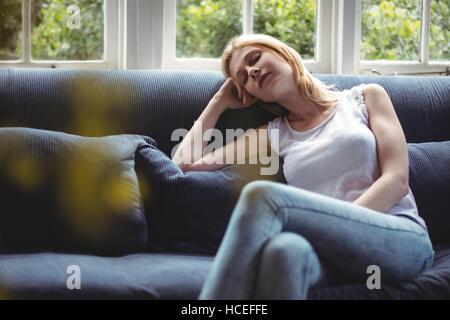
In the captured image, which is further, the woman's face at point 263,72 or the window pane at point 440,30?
the window pane at point 440,30

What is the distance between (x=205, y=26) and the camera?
2.42 meters

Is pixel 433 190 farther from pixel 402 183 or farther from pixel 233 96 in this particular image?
pixel 233 96

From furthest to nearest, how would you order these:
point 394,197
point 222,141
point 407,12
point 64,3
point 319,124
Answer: point 407,12 → point 64,3 → point 222,141 → point 319,124 → point 394,197

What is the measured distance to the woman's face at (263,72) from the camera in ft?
5.70

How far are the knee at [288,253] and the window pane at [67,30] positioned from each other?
1.51m

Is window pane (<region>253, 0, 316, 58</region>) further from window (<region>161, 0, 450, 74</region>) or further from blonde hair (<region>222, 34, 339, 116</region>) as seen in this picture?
blonde hair (<region>222, 34, 339, 116</region>)

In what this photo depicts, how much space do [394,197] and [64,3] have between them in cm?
156

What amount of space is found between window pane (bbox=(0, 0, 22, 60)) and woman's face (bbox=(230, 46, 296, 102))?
1019 mm

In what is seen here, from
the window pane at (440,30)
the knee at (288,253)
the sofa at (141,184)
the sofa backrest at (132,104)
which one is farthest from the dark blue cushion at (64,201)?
the window pane at (440,30)

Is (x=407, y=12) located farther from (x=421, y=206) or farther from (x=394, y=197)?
(x=394, y=197)

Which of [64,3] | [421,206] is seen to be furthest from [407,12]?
[64,3]

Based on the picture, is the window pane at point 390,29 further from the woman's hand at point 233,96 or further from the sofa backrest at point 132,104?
the woman's hand at point 233,96

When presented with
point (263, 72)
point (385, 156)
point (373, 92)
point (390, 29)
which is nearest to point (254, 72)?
point (263, 72)

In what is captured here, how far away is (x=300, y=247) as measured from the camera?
114 cm
